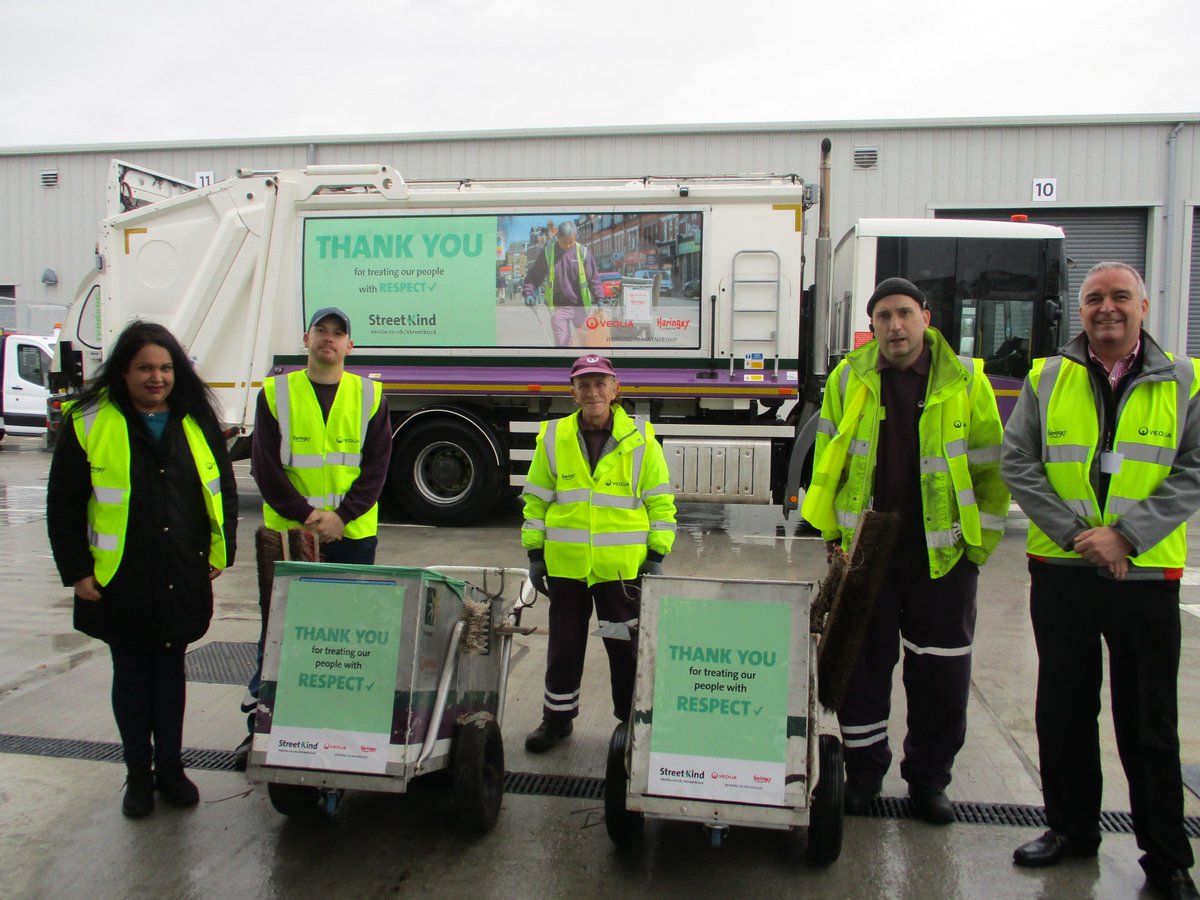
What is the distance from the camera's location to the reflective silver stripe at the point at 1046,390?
2.84 meters

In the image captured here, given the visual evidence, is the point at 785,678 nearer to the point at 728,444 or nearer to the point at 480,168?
the point at 728,444

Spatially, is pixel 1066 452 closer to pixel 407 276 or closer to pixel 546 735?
pixel 546 735

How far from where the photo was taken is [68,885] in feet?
9.05

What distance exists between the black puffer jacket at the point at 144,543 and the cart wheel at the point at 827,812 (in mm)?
2135

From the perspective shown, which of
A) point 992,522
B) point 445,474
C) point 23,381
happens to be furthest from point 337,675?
point 23,381

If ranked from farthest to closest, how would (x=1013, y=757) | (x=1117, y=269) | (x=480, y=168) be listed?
1. (x=480, y=168)
2. (x=1013, y=757)
3. (x=1117, y=269)

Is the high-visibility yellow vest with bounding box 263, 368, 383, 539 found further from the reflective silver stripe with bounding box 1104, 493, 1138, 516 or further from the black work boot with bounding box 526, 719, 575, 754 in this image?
the reflective silver stripe with bounding box 1104, 493, 1138, 516

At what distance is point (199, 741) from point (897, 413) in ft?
9.83

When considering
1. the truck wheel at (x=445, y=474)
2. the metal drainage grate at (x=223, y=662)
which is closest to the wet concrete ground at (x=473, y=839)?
the metal drainage grate at (x=223, y=662)

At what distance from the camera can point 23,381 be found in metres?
16.8

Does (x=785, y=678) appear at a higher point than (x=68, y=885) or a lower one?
higher

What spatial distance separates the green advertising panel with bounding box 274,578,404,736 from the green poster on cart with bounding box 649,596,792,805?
2.71 ft

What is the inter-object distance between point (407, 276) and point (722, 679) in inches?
259

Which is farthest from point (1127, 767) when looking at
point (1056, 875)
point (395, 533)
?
point (395, 533)
